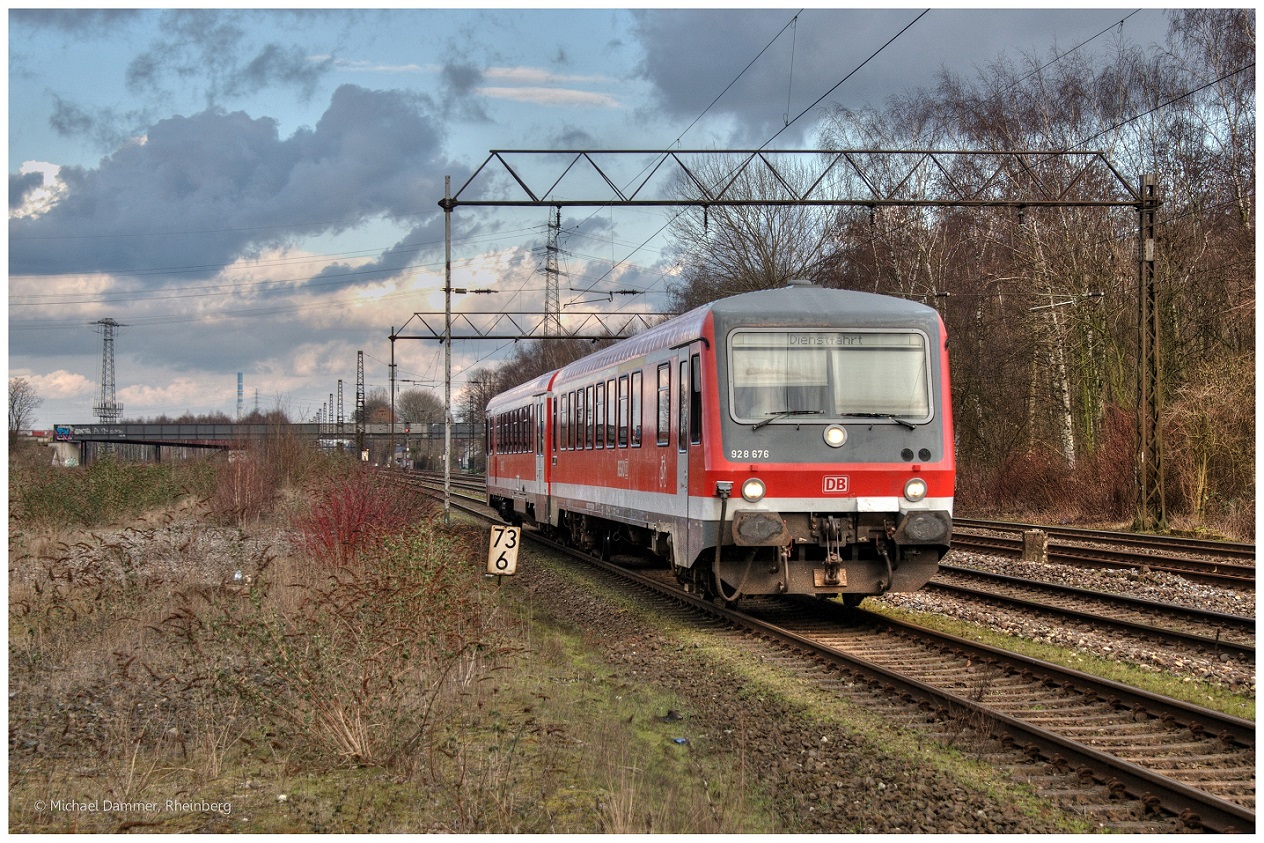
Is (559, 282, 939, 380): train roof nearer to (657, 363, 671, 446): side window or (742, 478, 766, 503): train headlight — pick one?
(657, 363, 671, 446): side window

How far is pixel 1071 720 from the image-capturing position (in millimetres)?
7801

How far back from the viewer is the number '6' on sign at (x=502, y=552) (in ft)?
34.2

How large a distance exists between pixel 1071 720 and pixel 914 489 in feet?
11.9

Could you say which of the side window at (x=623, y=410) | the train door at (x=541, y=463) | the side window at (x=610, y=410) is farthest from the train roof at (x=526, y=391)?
the side window at (x=623, y=410)

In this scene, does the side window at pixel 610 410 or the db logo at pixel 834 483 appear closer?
the db logo at pixel 834 483

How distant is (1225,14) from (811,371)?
21241 millimetres

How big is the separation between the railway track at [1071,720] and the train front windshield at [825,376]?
215 cm

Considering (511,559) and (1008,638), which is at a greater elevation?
(511,559)

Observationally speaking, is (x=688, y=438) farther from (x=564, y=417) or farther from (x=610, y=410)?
(x=564, y=417)

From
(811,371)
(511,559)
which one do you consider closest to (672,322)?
(811,371)

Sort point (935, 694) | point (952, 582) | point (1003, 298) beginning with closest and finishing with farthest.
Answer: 1. point (935, 694)
2. point (952, 582)
3. point (1003, 298)

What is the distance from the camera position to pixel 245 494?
25.4 m

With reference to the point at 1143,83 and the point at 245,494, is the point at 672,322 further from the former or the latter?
the point at 1143,83

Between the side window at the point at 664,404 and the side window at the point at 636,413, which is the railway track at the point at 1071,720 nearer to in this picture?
the side window at the point at 664,404
